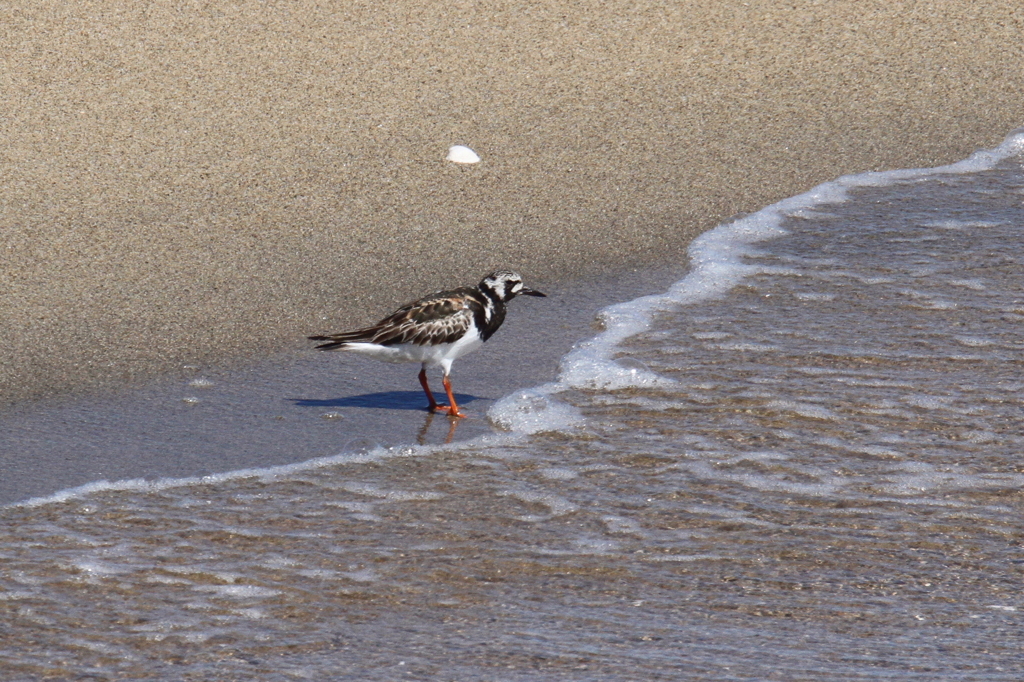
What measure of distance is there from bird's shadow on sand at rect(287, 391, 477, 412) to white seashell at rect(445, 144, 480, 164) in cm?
241

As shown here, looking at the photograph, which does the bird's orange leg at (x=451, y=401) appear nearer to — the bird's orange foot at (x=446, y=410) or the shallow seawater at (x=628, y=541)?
the bird's orange foot at (x=446, y=410)

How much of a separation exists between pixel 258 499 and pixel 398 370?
1.73 meters

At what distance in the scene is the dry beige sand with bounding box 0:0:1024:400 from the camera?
7242mm

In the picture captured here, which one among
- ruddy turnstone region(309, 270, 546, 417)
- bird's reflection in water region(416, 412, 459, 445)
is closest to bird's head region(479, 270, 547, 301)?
ruddy turnstone region(309, 270, 546, 417)

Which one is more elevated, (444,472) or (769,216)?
(769,216)

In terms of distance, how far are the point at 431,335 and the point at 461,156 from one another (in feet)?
8.88

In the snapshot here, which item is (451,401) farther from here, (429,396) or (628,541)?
(628,541)

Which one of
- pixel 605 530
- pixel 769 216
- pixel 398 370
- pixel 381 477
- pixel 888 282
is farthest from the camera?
pixel 769 216

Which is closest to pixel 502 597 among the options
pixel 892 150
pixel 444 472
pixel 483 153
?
pixel 444 472

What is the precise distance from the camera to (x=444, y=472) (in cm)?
586

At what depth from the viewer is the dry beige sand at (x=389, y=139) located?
7.24 meters

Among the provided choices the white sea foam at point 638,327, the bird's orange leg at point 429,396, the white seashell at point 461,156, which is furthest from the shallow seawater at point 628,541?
the white seashell at point 461,156

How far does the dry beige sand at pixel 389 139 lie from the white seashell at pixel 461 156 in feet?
0.20

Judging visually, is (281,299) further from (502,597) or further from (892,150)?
(892,150)
